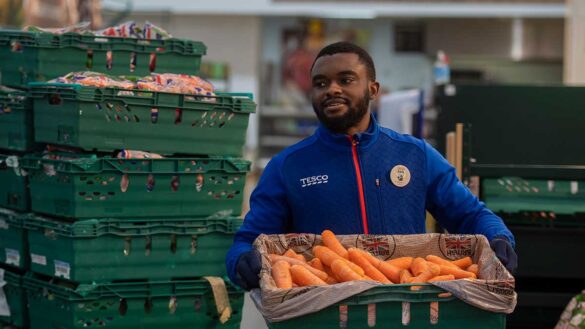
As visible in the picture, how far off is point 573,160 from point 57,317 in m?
3.32

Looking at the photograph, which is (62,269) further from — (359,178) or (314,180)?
(359,178)

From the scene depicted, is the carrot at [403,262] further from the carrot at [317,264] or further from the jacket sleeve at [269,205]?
the jacket sleeve at [269,205]

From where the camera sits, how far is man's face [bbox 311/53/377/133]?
4.05 m

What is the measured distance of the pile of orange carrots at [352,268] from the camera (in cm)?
362

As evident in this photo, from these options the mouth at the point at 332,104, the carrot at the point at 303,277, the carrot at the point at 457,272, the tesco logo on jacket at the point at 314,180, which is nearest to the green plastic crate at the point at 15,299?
the tesco logo on jacket at the point at 314,180

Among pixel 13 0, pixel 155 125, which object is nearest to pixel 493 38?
pixel 13 0

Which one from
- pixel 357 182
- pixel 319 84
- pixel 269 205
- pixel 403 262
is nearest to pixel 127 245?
pixel 269 205

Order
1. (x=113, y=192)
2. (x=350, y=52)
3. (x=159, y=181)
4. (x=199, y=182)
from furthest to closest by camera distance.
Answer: (x=199, y=182), (x=159, y=181), (x=113, y=192), (x=350, y=52)

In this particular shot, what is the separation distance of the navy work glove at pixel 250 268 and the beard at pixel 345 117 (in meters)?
0.62

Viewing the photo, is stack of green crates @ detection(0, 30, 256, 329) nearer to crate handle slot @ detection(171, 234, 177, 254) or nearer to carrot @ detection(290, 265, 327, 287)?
crate handle slot @ detection(171, 234, 177, 254)

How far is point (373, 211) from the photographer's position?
421cm

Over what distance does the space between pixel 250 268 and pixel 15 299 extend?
2.80 m

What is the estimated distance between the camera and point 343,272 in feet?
11.8

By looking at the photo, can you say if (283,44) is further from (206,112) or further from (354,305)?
(354,305)
